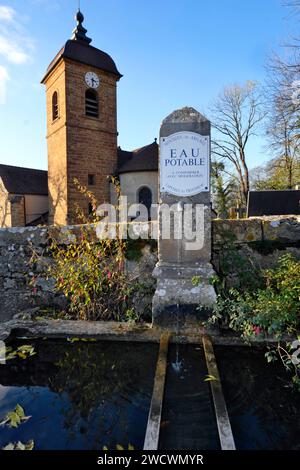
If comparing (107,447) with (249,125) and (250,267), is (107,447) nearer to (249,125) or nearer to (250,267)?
(250,267)

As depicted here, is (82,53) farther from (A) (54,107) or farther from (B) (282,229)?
(B) (282,229)

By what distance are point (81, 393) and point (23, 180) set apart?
2056cm

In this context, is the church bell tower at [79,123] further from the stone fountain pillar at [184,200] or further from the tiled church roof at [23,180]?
the stone fountain pillar at [184,200]

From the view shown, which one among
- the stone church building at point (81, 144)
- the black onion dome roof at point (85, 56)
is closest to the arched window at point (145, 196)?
the stone church building at point (81, 144)

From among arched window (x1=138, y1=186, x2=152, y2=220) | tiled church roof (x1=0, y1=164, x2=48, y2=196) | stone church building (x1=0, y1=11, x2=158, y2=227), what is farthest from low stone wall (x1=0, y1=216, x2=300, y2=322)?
tiled church roof (x1=0, y1=164, x2=48, y2=196)

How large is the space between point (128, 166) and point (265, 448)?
1682 centimetres

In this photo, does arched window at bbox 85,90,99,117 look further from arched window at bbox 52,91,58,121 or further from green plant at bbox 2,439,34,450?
green plant at bbox 2,439,34,450

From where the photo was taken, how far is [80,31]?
59.0 ft

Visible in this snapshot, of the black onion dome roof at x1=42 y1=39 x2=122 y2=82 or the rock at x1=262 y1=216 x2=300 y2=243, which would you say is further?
the black onion dome roof at x1=42 y1=39 x2=122 y2=82

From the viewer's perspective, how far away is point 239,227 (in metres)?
3.46

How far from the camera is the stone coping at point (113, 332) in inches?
107

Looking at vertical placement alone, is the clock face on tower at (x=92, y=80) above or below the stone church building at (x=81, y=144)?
above

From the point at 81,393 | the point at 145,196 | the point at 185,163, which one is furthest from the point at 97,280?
the point at 145,196

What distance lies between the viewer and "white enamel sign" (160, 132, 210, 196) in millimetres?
3150
